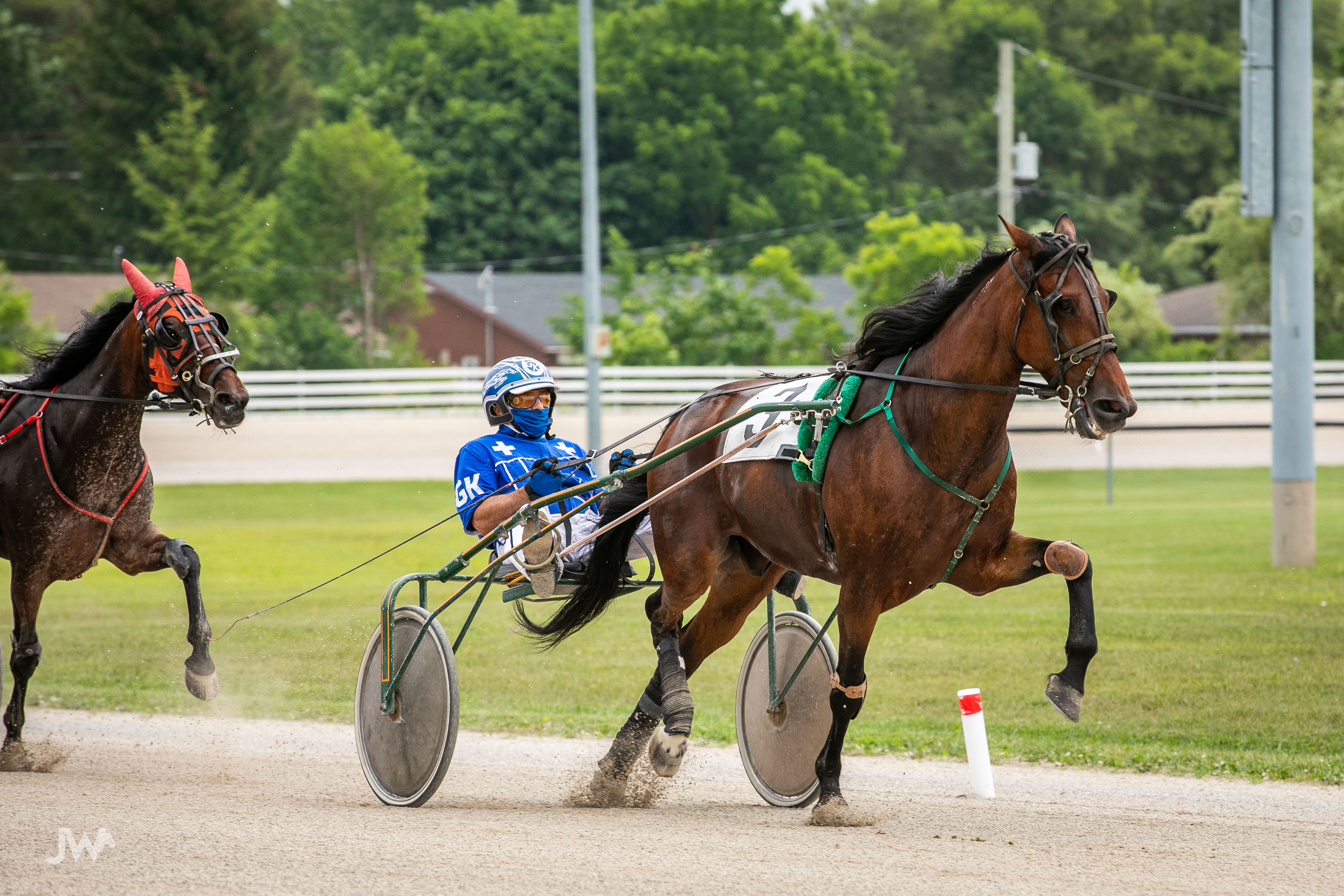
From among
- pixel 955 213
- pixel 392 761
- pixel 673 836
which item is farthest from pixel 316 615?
pixel 955 213

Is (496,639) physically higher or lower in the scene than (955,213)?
lower

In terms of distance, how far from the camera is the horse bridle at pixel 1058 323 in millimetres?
4301

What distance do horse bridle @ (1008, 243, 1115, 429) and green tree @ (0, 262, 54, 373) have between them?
21676 millimetres

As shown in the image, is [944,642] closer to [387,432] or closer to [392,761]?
[392,761]

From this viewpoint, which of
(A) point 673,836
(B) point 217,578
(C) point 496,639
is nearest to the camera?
(A) point 673,836

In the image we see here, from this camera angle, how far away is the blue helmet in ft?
18.4

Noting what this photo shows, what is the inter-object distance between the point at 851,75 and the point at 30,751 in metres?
42.2

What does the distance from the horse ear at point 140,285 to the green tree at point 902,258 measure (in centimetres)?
2467

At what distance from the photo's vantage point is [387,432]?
79.6 feet

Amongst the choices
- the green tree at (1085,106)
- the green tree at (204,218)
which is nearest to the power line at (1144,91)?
the green tree at (1085,106)

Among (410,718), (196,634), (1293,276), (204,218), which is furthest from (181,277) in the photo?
(204,218)

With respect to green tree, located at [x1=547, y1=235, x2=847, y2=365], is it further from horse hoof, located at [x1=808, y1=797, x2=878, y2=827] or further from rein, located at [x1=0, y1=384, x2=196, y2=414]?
horse hoof, located at [x1=808, y1=797, x2=878, y2=827]

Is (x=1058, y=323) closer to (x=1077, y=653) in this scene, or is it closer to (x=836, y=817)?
(x=1077, y=653)

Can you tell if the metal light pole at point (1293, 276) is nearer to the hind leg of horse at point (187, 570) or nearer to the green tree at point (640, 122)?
the hind leg of horse at point (187, 570)
